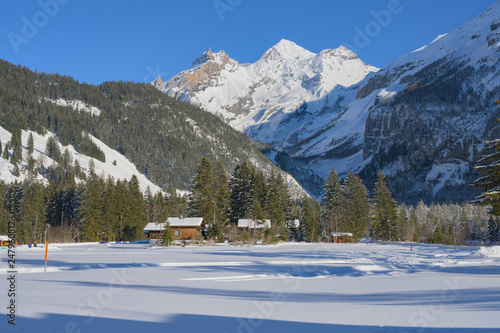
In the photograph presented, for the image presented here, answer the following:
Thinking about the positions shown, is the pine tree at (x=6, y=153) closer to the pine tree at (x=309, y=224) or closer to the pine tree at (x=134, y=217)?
the pine tree at (x=134, y=217)

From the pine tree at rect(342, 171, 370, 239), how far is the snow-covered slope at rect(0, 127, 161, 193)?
198 feet

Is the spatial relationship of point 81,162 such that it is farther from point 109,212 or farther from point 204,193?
point 204,193

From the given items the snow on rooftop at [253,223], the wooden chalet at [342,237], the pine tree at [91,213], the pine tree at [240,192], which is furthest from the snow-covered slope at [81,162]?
the wooden chalet at [342,237]

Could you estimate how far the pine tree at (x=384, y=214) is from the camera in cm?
6488

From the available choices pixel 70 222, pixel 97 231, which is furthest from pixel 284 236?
pixel 70 222

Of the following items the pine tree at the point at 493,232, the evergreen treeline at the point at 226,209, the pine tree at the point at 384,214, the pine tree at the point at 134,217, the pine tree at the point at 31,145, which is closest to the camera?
Answer: the evergreen treeline at the point at 226,209

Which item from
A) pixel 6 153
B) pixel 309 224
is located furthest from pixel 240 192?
pixel 6 153

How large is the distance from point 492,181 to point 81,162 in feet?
467

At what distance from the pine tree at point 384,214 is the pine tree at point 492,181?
3516 cm

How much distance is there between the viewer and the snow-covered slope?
373 ft

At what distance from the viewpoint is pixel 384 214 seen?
65125mm

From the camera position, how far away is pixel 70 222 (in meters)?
77.1

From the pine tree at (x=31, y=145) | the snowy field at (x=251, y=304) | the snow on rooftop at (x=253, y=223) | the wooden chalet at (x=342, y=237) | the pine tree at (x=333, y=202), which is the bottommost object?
the wooden chalet at (x=342, y=237)

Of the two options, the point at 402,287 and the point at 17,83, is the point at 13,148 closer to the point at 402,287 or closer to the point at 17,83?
the point at 17,83
